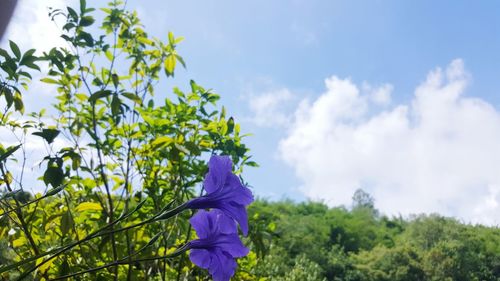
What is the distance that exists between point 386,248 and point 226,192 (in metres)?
14.5

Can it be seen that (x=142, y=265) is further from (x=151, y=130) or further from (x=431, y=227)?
(x=431, y=227)

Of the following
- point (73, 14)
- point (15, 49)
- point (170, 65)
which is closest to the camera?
point (15, 49)

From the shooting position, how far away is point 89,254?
5.03 ft

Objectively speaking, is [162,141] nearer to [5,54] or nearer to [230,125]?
[230,125]

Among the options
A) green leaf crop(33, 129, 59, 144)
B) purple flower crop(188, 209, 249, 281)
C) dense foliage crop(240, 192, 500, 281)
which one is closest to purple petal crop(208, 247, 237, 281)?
purple flower crop(188, 209, 249, 281)


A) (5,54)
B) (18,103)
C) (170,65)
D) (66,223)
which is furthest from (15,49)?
(170,65)

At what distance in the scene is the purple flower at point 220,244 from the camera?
57 centimetres

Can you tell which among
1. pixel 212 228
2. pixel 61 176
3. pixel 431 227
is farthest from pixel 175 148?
pixel 431 227

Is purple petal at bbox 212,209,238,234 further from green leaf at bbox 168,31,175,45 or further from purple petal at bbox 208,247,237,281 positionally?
green leaf at bbox 168,31,175,45

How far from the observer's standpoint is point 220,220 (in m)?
0.58

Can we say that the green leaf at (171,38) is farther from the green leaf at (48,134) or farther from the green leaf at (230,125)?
the green leaf at (48,134)

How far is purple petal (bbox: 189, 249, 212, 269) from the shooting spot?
59 cm

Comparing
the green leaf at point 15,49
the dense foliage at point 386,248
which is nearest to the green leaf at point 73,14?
the green leaf at point 15,49

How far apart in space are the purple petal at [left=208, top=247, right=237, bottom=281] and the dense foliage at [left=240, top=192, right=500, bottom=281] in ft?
34.3
